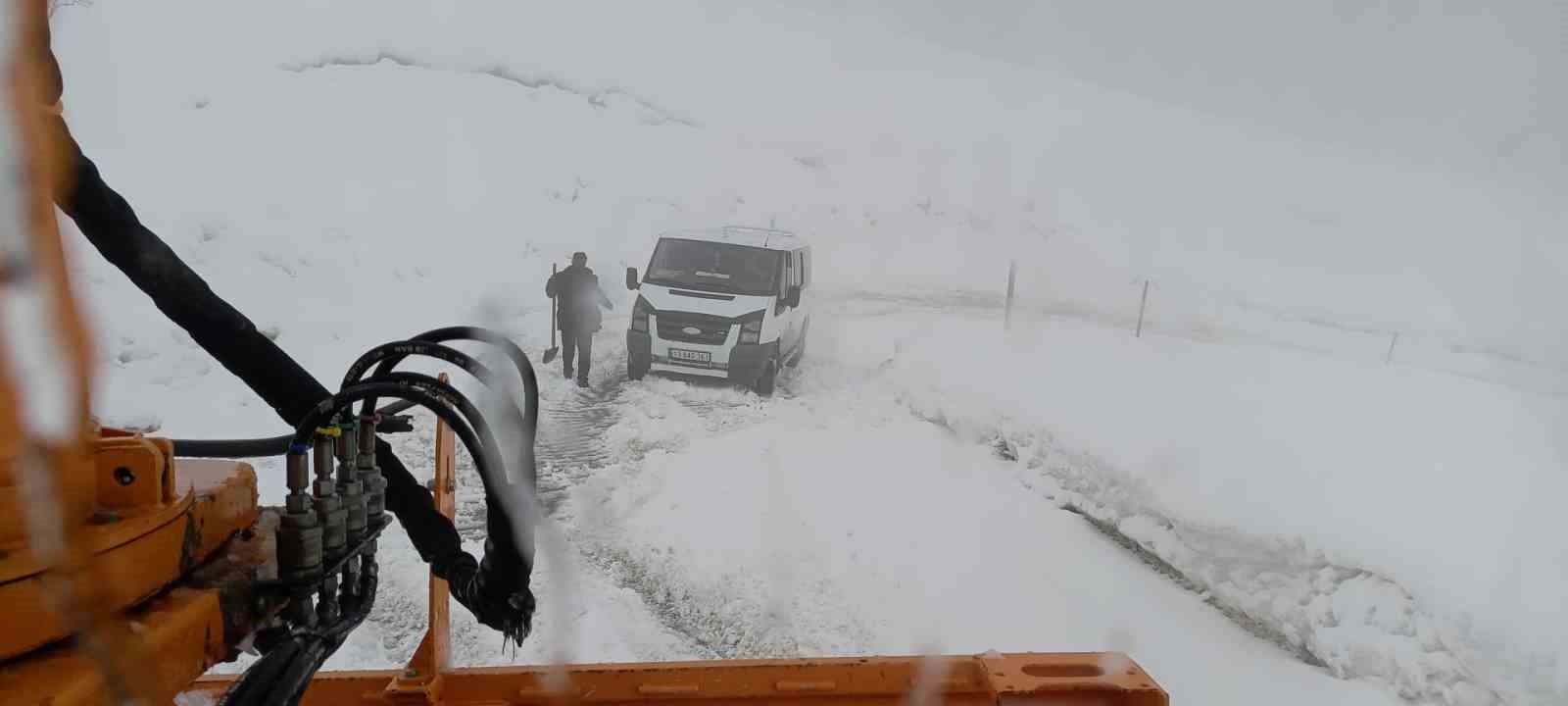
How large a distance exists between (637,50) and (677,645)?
32.9 ft

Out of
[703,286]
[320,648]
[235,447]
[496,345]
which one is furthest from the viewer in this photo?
[703,286]

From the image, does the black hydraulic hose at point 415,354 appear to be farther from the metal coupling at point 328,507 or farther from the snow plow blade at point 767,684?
the snow plow blade at point 767,684

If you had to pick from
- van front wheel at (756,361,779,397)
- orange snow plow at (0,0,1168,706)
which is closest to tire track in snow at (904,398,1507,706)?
orange snow plow at (0,0,1168,706)

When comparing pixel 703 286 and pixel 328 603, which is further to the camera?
pixel 703 286

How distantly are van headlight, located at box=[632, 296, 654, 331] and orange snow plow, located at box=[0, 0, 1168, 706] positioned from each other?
15.5 ft

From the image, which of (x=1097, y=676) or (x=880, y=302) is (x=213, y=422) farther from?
(x=880, y=302)

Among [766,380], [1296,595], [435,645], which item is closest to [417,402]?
[435,645]

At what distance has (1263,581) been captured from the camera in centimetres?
378

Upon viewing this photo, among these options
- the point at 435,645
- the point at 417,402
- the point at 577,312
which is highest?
the point at 417,402

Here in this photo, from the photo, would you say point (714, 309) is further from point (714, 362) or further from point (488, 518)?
point (488, 518)

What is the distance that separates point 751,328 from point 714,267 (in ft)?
2.38

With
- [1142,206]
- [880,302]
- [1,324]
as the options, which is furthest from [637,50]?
[1,324]

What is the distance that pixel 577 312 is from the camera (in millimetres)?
6754

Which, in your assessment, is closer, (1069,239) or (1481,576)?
(1481,576)
